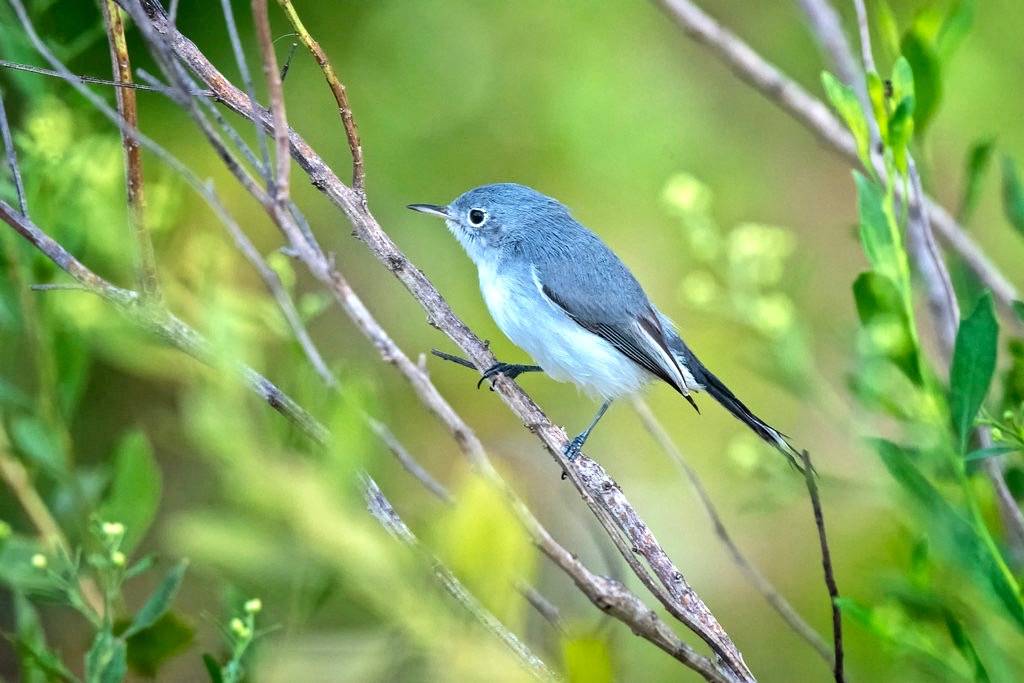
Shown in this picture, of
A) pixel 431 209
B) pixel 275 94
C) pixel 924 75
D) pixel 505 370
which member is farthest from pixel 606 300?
pixel 275 94

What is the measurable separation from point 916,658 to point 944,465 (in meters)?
0.23

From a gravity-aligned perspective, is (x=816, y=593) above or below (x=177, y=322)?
below

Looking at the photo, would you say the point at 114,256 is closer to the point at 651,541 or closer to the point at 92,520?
the point at 92,520

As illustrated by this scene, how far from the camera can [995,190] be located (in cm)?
329

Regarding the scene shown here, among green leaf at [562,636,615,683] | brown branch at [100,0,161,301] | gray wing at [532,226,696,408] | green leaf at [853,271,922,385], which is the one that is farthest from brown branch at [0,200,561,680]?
gray wing at [532,226,696,408]

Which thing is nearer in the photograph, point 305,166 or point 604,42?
point 305,166

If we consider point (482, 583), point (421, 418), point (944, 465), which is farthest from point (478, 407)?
point (482, 583)

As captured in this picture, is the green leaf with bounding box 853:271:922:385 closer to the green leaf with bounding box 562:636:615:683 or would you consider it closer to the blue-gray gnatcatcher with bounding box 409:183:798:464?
the green leaf with bounding box 562:636:615:683

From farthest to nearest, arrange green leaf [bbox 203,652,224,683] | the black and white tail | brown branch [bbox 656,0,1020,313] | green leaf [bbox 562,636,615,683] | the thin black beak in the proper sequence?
the thin black beak, the black and white tail, brown branch [bbox 656,0,1020,313], green leaf [bbox 203,652,224,683], green leaf [bbox 562,636,615,683]

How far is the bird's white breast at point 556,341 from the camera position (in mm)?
2352

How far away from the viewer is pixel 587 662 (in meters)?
0.65

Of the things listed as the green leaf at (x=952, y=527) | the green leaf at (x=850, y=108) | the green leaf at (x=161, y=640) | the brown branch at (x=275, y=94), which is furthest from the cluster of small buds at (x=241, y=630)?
the green leaf at (x=850, y=108)

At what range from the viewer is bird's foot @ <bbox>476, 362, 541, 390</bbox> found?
1437mm

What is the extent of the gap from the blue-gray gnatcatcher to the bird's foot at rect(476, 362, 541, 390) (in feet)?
0.05
